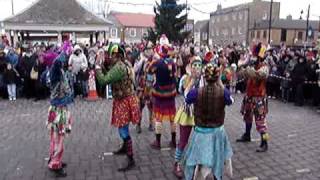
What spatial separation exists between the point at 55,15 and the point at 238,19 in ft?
136

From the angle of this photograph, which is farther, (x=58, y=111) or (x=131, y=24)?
(x=131, y=24)

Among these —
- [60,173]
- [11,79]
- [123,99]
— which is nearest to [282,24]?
[11,79]

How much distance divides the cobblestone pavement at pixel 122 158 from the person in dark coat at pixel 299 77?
182 centimetres

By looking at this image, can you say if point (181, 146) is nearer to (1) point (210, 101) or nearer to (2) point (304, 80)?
(1) point (210, 101)

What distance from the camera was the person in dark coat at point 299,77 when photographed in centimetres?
1180

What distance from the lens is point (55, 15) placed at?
3188 cm

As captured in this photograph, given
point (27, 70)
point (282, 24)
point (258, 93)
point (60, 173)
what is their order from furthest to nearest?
point (282, 24), point (27, 70), point (258, 93), point (60, 173)

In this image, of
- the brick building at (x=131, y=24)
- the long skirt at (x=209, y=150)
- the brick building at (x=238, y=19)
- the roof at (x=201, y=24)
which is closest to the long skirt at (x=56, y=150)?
the long skirt at (x=209, y=150)

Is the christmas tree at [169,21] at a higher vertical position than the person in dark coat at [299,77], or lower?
higher

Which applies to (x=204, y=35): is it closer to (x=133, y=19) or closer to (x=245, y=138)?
(x=133, y=19)

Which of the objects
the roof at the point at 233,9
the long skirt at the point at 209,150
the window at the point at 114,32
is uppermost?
the roof at the point at 233,9

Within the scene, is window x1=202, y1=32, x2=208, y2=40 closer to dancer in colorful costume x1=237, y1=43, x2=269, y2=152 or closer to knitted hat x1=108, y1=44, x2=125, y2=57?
dancer in colorful costume x1=237, y1=43, x2=269, y2=152

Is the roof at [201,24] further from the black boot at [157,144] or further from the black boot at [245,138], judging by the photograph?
the black boot at [157,144]

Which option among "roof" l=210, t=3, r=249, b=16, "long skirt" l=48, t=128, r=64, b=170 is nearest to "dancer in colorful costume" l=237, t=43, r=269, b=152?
"long skirt" l=48, t=128, r=64, b=170
